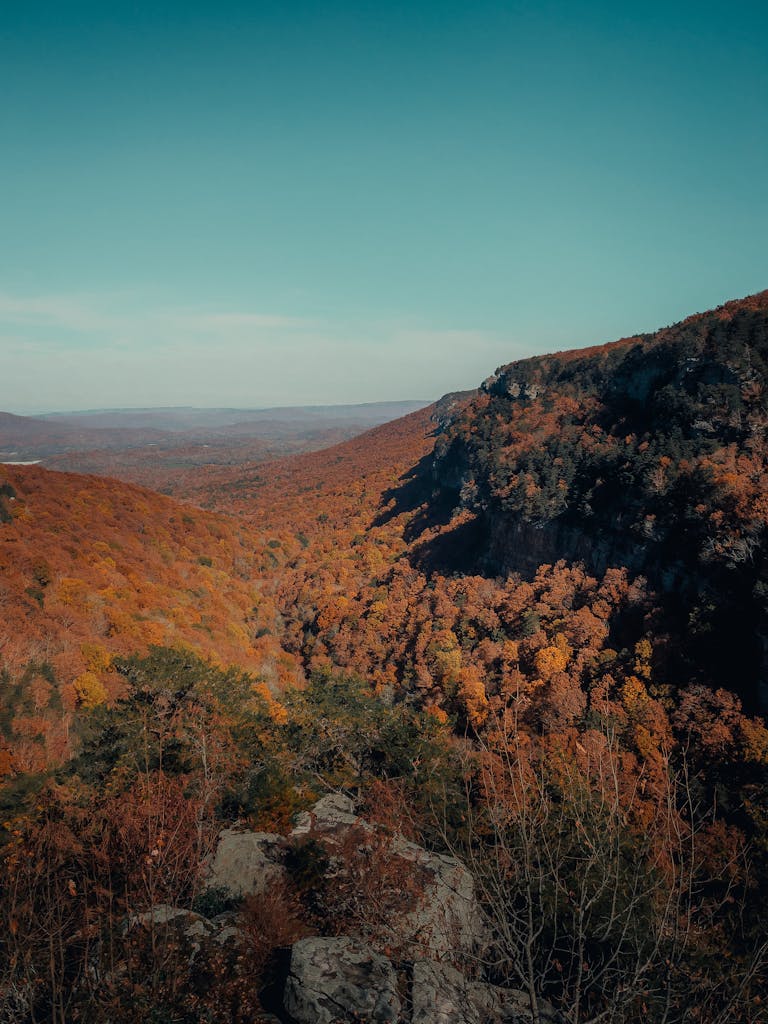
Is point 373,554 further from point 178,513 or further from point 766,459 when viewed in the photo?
point 766,459

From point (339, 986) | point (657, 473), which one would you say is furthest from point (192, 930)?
point (657, 473)

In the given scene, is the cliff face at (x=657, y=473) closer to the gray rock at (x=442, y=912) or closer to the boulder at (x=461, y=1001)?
the gray rock at (x=442, y=912)

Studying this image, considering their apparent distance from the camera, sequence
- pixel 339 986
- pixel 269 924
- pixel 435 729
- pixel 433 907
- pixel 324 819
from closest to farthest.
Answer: pixel 339 986 < pixel 269 924 < pixel 433 907 < pixel 324 819 < pixel 435 729

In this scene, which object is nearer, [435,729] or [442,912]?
[442,912]

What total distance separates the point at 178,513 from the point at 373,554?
94.6 ft

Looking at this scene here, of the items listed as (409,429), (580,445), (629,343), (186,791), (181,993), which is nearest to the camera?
(181,993)

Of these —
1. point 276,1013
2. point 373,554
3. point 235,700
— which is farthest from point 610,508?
point 276,1013

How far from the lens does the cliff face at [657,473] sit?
120 ft

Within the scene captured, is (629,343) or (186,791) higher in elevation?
(629,343)

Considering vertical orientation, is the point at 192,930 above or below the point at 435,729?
above

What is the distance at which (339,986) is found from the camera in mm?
9242

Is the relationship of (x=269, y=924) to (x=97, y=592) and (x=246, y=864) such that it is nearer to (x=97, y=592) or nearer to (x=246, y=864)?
(x=246, y=864)

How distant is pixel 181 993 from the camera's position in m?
9.06

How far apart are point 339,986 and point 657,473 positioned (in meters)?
45.7
